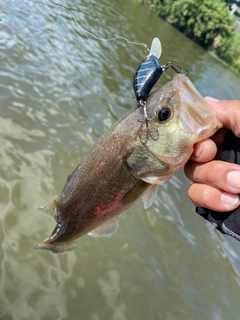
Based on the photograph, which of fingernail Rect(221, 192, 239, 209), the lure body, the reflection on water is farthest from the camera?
the reflection on water

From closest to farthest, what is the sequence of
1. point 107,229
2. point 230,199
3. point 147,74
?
point 147,74, point 230,199, point 107,229

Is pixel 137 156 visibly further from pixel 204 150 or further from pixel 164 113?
pixel 204 150

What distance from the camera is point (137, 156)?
2.12 m

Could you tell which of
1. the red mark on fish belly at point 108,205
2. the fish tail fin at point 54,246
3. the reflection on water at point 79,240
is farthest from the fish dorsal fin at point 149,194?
the reflection on water at point 79,240

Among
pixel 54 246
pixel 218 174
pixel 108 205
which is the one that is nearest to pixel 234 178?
pixel 218 174

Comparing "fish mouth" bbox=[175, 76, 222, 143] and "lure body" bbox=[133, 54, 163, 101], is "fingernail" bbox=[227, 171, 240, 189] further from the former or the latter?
"lure body" bbox=[133, 54, 163, 101]

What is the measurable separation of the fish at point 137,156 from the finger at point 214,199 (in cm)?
35

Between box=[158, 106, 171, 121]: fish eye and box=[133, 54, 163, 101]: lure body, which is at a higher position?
box=[133, 54, 163, 101]: lure body

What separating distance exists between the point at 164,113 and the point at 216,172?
1.83 ft

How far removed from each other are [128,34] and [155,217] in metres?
Answer: 14.5

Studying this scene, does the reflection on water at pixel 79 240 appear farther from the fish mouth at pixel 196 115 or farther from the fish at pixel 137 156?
the fish mouth at pixel 196 115

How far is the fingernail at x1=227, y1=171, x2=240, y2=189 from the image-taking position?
2119mm

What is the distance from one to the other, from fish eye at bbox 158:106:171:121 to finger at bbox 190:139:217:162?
0.90 feet

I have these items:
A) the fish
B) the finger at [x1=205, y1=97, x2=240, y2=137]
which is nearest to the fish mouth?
the fish
